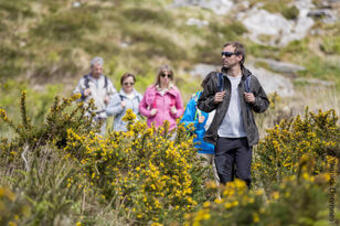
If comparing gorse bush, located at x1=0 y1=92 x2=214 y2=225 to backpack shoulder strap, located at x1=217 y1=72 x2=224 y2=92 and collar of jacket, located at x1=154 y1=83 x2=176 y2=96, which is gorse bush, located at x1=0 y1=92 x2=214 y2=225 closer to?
backpack shoulder strap, located at x1=217 y1=72 x2=224 y2=92

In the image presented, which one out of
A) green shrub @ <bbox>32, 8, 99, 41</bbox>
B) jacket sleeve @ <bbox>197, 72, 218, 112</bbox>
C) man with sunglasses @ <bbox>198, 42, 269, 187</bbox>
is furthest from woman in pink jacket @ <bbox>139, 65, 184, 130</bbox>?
green shrub @ <bbox>32, 8, 99, 41</bbox>

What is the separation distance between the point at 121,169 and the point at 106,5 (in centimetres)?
1926

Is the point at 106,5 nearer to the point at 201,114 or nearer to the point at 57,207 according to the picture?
the point at 201,114

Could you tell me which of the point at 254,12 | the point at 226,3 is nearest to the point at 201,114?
the point at 254,12

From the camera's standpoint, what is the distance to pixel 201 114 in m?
3.91

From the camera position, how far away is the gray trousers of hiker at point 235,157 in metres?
3.05

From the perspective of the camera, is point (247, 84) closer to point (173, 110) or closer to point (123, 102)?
point (173, 110)

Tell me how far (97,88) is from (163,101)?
1.35 m

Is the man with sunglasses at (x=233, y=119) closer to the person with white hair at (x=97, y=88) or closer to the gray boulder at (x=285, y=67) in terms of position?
the person with white hair at (x=97, y=88)

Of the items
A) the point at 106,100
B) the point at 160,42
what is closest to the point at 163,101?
the point at 106,100

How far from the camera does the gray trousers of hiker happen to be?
3.05 meters

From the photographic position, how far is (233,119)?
306 cm

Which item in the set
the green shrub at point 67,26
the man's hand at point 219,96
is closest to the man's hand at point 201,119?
the man's hand at point 219,96

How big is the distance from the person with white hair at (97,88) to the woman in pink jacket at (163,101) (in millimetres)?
941
